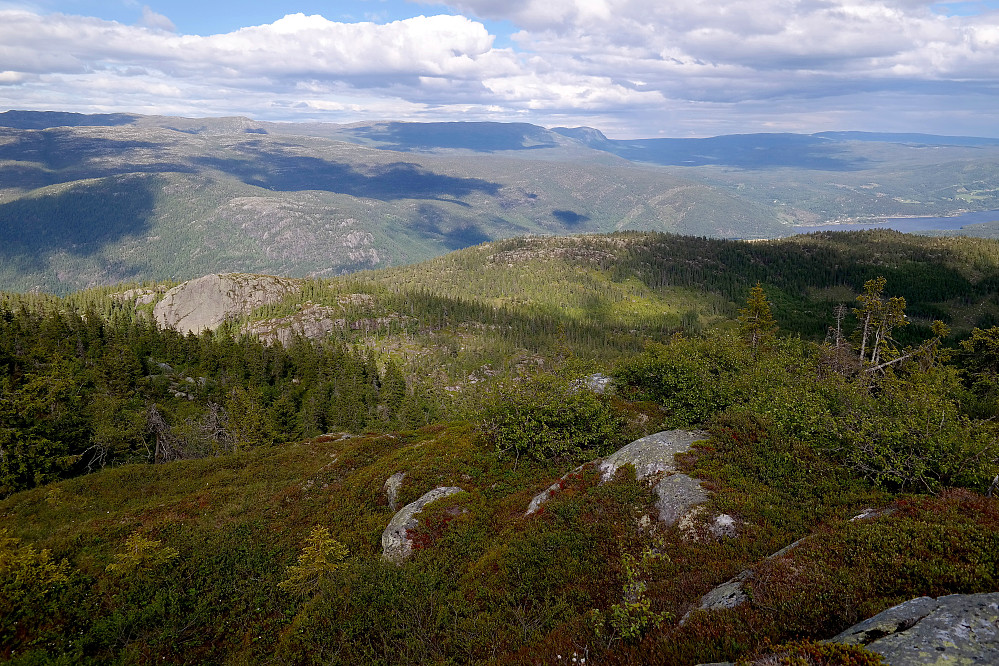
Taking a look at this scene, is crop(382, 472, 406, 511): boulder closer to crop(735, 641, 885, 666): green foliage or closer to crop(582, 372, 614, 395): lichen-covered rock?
crop(582, 372, 614, 395): lichen-covered rock

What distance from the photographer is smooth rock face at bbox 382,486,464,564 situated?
24484 millimetres

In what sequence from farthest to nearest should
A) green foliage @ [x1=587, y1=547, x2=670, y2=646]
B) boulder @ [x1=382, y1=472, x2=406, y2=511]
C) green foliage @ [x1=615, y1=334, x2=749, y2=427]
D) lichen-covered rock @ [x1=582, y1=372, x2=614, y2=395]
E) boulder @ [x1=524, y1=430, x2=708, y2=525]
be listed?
lichen-covered rock @ [x1=582, y1=372, x2=614, y2=395]
green foliage @ [x1=615, y1=334, x2=749, y2=427]
boulder @ [x1=382, y1=472, x2=406, y2=511]
boulder @ [x1=524, y1=430, x2=708, y2=525]
green foliage @ [x1=587, y1=547, x2=670, y2=646]

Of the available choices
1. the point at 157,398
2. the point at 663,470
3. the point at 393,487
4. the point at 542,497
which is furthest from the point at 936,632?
the point at 157,398

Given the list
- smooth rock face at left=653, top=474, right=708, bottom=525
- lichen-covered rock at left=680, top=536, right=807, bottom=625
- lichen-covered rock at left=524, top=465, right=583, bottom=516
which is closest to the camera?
lichen-covered rock at left=680, top=536, right=807, bottom=625

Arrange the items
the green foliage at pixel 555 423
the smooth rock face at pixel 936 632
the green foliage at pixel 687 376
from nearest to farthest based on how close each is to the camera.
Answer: the smooth rock face at pixel 936 632 → the green foliage at pixel 555 423 → the green foliage at pixel 687 376

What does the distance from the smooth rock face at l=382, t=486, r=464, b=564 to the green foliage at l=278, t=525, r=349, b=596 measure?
255 cm

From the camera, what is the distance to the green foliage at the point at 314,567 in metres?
22.7

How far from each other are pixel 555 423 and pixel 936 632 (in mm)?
23943

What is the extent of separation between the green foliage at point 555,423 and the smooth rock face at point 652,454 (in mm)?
5161

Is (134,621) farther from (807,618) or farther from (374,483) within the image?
(807,618)

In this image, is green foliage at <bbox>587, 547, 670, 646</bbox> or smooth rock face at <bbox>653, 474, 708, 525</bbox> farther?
smooth rock face at <bbox>653, 474, 708, 525</bbox>

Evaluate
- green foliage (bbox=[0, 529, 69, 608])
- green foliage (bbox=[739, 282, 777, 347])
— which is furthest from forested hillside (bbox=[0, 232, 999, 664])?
green foliage (bbox=[739, 282, 777, 347])

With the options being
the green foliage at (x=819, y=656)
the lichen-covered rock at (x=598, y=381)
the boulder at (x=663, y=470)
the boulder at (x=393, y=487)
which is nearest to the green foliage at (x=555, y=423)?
the boulder at (x=663, y=470)

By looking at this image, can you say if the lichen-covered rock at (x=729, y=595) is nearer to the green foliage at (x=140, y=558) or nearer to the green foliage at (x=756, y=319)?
the green foliage at (x=140, y=558)
